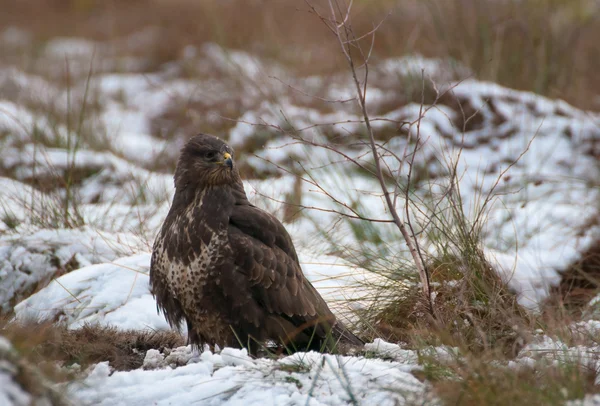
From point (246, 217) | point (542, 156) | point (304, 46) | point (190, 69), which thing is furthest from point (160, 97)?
point (246, 217)

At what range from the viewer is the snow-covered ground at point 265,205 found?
10.5 feet

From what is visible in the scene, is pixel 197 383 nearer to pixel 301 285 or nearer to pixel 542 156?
pixel 301 285

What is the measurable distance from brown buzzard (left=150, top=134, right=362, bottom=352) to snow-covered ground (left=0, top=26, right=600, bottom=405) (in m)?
0.28

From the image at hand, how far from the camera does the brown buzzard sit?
12.5 ft

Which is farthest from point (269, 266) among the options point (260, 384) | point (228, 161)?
point (260, 384)

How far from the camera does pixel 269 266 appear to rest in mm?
3896

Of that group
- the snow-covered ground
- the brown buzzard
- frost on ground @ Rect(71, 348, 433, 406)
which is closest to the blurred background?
the snow-covered ground

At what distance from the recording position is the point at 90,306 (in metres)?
4.63

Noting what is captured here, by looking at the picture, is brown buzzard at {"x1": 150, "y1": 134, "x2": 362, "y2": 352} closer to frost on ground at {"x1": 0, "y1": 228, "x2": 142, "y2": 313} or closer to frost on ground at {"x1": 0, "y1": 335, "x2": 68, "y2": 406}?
frost on ground at {"x1": 0, "y1": 335, "x2": 68, "y2": 406}

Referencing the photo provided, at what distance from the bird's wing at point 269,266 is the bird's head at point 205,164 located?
0.68 ft

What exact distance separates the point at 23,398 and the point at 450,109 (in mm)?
7090

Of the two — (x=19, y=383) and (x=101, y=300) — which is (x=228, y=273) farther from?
(x=19, y=383)

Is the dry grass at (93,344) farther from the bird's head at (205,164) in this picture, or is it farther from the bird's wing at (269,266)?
the bird's head at (205,164)

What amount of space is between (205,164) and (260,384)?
1.38m
